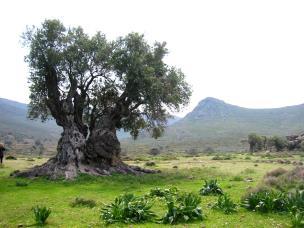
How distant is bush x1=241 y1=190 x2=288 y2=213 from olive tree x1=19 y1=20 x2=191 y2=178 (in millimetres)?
19201

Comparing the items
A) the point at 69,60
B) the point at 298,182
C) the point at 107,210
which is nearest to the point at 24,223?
the point at 107,210

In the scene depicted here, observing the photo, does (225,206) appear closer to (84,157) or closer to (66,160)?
(66,160)

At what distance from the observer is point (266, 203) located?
17.9 m

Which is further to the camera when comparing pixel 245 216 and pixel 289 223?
pixel 245 216

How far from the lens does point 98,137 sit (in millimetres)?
37969

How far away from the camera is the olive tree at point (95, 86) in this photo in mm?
37031

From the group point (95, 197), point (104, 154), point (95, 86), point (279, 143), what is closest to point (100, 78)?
point (95, 86)

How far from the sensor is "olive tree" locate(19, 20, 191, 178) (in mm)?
37031

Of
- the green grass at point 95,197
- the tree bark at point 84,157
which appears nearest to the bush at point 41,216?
the green grass at point 95,197

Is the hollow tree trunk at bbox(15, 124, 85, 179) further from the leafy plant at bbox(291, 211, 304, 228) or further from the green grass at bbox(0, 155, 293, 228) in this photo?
the leafy plant at bbox(291, 211, 304, 228)

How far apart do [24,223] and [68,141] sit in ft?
64.9

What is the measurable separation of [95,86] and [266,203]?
87.2ft

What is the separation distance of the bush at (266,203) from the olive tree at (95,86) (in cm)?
1920

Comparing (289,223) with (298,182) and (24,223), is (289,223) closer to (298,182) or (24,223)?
(298,182)
